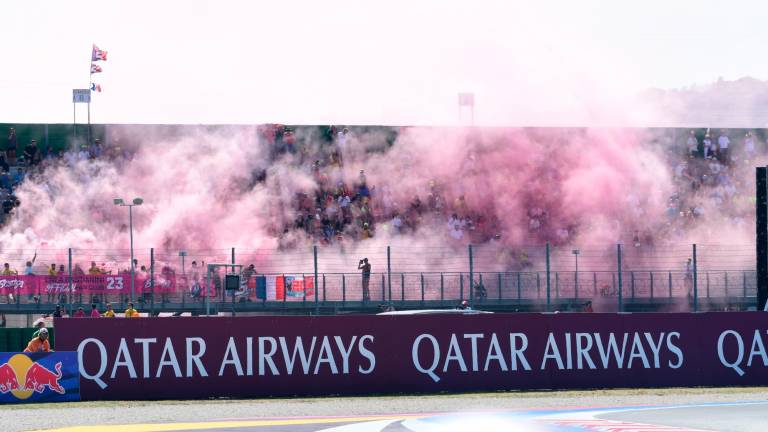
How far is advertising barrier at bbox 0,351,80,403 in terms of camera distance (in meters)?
19.5

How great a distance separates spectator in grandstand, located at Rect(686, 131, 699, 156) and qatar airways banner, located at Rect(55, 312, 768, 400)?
1944 centimetres

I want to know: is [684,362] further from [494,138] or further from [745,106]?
[745,106]

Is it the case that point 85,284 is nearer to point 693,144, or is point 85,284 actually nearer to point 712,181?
point 712,181

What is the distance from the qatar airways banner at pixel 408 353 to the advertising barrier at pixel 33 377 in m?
0.29

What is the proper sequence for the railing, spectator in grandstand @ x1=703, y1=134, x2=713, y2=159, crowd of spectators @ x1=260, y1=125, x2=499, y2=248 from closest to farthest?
the railing → crowd of spectators @ x1=260, y1=125, x2=499, y2=248 → spectator in grandstand @ x1=703, y1=134, x2=713, y2=159

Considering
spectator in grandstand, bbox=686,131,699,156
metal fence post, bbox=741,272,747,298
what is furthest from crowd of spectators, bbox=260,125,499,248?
metal fence post, bbox=741,272,747,298

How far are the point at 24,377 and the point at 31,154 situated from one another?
68.2 ft

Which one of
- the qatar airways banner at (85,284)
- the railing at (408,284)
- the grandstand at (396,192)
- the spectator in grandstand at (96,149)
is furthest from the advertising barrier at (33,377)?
the spectator in grandstand at (96,149)

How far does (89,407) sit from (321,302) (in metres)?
10.4

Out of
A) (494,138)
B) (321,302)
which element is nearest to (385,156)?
(494,138)

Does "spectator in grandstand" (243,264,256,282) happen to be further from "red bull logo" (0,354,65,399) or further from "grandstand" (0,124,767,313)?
"red bull logo" (0,354,65,399)

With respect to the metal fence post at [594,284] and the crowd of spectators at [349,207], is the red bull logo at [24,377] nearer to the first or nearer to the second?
the metal fence post at [594,284]

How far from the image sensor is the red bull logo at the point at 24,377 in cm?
1948

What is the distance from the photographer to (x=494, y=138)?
42.6m
